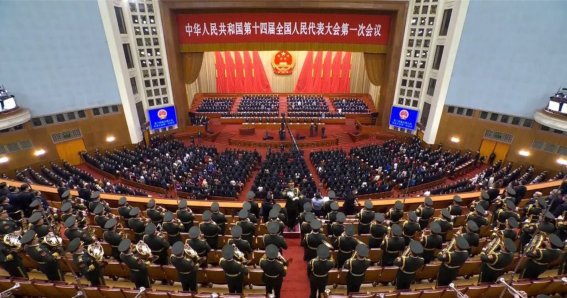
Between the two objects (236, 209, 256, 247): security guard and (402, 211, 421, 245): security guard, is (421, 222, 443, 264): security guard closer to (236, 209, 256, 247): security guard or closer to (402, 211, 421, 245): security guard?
(402, 211, 421, 245): security guard

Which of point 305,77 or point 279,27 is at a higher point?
point 279,27

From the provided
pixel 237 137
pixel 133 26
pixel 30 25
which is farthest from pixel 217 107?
pixel 30 25

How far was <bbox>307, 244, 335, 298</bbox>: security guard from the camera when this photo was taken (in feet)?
14.5

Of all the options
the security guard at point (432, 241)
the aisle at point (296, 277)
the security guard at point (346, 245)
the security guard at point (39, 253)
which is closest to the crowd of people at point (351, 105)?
the aisle at point (296, 277)

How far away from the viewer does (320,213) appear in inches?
298

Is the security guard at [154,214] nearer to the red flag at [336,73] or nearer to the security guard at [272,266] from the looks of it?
the security guard at [272,266]

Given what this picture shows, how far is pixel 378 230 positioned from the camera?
18.2ft

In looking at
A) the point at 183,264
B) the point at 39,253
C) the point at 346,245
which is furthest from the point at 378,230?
the point at 39,253

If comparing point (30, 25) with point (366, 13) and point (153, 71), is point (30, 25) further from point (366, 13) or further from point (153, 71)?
point (366, 13)

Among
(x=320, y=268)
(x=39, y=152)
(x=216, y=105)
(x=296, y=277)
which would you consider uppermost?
(x=320, y=268)

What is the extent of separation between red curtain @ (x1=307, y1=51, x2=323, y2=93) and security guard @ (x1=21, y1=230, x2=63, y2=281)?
25.9 m

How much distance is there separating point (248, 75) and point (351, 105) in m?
10.2

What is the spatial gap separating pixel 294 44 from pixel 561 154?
46.9 ft

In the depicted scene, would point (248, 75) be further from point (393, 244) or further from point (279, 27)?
point (393, 244)
